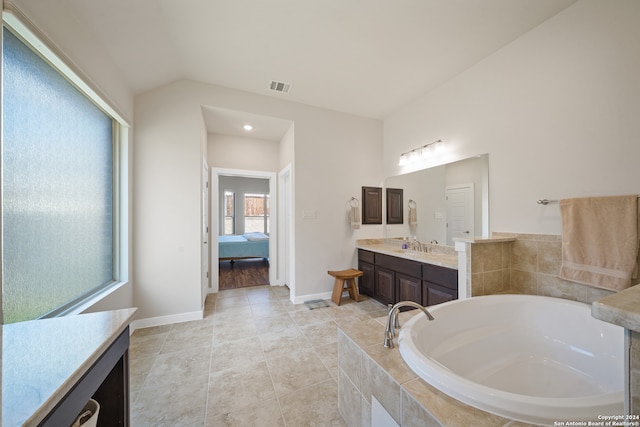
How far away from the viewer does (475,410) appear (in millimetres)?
839

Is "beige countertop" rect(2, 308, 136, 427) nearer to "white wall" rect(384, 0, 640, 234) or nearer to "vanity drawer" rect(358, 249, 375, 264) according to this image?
"vanity drawer" rect(358, 249, 375, 264)

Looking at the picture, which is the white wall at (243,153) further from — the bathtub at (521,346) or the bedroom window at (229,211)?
the bedroom window at (229,211)

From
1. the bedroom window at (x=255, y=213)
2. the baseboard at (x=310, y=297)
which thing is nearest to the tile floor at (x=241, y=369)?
the baseboard at (x=310, y=297)

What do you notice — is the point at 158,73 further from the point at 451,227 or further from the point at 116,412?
the point at 451,227

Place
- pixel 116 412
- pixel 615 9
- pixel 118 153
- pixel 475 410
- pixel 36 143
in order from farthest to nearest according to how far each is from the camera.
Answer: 1. pixel 118 153
2. pixel 615 9
3. pixel 36 143
4. pixel 116 412
5. pixel 475 410

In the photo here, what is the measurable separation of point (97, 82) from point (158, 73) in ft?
2.48

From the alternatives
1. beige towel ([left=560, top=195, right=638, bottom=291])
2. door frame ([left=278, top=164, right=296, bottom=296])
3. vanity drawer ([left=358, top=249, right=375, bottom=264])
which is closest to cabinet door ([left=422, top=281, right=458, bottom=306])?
beige towel ([left=560, top=195, right=638, bottom=291])

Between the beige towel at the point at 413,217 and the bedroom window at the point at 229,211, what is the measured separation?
19.7 ft

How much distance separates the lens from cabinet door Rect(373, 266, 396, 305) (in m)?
2.83

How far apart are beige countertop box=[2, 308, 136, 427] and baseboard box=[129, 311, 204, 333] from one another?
6.00 feet

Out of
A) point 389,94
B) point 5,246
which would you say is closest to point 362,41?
point 389,94

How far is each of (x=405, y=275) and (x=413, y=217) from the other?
0.95 m

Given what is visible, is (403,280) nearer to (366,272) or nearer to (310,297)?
(366,272)

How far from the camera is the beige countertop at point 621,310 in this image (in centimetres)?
53
